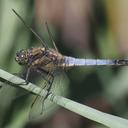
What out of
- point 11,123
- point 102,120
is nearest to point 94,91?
point 11,123

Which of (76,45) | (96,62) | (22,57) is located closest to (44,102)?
(22,57)

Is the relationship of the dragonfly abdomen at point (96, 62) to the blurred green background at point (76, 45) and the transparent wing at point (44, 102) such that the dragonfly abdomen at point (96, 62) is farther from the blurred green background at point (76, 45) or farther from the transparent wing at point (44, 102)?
the transparent wing at point (44, 102)

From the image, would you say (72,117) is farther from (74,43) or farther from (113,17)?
(113,17)

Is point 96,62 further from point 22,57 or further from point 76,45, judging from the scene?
point 22,57

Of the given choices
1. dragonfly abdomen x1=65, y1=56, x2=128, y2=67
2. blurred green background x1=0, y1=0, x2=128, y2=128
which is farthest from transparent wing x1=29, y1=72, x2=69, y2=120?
dragonfly abdomen x1=65, y1=56, x2=128, y2=67

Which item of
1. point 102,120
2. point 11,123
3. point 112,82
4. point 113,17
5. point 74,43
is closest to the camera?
point 102,120

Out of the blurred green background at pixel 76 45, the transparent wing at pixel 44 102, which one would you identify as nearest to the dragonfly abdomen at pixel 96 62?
the blurred green background at pixel 76 45
